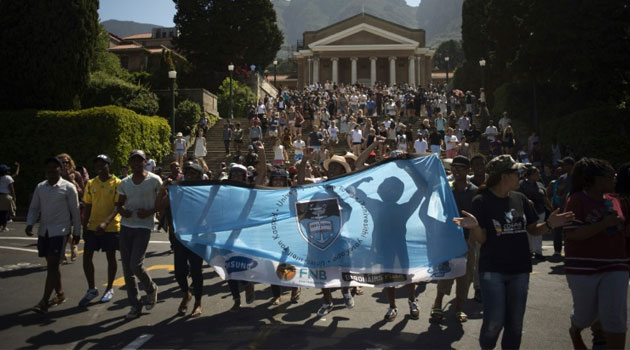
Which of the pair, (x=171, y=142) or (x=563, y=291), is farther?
(x=171, y=142)

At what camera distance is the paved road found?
228 inches

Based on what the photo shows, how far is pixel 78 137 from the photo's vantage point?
71.6ft

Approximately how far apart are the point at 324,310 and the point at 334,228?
1.26 meters

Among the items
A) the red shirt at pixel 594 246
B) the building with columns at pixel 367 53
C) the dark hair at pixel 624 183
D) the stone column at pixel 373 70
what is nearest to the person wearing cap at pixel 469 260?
the dark hair at pixel 624 183

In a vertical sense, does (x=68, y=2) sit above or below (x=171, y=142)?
above

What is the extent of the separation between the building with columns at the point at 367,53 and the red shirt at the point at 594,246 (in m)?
61.0

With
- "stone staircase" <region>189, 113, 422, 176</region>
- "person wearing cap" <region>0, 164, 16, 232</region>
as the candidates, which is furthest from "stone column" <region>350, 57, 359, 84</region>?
"person wearing cap" <region>0, 164, 16, 232</region>

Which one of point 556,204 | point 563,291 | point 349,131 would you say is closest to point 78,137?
point 349,131

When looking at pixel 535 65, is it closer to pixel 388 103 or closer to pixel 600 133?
pixel 600 133

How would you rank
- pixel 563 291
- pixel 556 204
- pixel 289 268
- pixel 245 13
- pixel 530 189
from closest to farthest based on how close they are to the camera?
pixel 289 268 < pixel 563 291 < pixel 530 189 < pixel 556 204 < pixel 245 13

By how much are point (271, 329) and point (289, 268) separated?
2.45 ft

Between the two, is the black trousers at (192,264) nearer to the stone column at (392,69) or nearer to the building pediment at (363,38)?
the stone column at (392,69)

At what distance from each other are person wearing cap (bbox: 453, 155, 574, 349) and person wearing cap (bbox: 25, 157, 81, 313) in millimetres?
5186

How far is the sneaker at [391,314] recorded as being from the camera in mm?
6613
